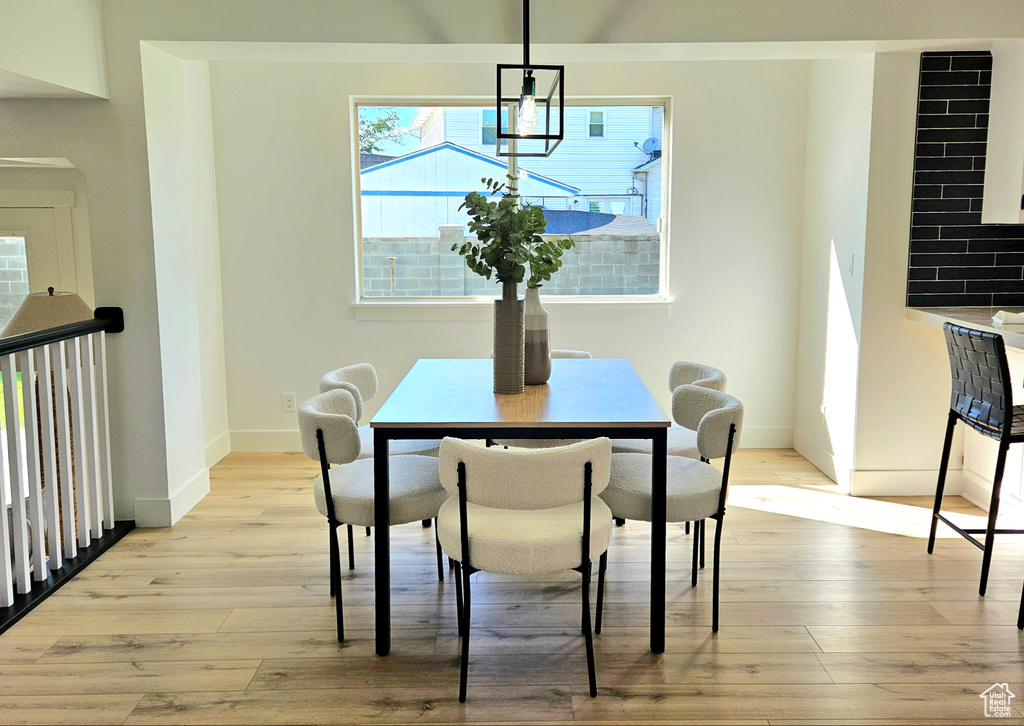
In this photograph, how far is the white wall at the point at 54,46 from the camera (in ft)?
9.50

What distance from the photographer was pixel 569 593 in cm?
312

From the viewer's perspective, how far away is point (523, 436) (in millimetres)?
2496

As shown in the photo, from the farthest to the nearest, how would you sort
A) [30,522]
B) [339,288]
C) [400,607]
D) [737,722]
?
[339,288]
[30,522]
[400,607]
[737,722]

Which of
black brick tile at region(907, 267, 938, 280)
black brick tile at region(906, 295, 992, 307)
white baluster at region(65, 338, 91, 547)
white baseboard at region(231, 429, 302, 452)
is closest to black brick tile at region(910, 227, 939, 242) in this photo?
black brick tile at region(907, 267, 938, 280)

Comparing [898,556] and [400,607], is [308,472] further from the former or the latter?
[898,556]

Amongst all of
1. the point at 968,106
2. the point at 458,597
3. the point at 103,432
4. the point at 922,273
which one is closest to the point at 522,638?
the point at 458,597

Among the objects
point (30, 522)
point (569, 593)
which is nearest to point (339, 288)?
point (30, 522)

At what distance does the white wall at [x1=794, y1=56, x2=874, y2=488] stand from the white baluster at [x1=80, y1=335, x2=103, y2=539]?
12.2 ft

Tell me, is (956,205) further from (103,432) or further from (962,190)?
(103,432)

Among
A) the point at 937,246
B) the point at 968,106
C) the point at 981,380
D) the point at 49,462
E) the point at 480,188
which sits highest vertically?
the point at 968,106

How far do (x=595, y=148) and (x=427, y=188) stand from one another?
1.09 metres

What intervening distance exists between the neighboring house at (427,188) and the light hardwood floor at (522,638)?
210 cm

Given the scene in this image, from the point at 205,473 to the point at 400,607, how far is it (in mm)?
1820

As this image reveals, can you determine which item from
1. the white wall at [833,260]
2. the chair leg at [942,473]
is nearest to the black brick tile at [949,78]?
the white wall at [833,260]
